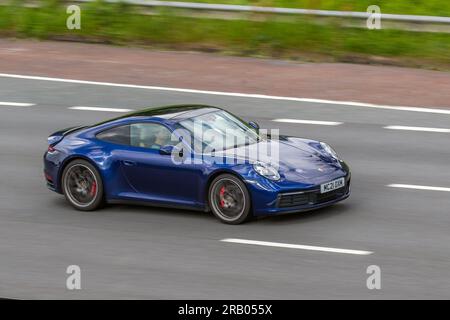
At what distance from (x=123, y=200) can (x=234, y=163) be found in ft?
5.82

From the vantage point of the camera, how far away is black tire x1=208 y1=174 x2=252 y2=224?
45.9 feet

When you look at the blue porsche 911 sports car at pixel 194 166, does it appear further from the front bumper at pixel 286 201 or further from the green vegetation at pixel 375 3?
the green vegetation at pixel 375 3

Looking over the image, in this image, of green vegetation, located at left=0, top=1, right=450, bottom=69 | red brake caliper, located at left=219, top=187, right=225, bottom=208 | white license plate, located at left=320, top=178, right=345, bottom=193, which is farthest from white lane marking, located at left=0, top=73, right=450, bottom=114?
red brake caliper, located at left=219, top=187, right=225, bottom=208

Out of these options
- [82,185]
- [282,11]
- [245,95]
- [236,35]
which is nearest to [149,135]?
[82,185]

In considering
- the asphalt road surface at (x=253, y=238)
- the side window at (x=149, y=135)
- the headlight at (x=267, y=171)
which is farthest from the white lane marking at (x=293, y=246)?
the side window at (x=149, y=135)

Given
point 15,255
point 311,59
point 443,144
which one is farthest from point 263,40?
point 15,255

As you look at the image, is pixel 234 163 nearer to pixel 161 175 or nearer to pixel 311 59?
pixel 161 175

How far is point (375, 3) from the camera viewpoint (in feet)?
84.8

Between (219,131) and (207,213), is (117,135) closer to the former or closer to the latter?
(219,131)

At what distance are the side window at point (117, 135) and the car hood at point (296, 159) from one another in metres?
1.44

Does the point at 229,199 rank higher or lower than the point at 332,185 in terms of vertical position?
lower

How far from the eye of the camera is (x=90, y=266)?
12.9 m

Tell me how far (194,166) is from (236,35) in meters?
10.7

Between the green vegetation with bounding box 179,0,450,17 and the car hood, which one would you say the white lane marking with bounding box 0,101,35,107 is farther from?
the car hood
